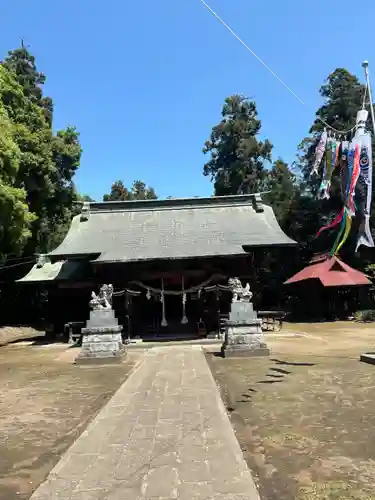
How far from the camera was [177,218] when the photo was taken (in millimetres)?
21719

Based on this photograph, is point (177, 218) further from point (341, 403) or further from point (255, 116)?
point (255, 116)

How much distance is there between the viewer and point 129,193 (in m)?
55.9

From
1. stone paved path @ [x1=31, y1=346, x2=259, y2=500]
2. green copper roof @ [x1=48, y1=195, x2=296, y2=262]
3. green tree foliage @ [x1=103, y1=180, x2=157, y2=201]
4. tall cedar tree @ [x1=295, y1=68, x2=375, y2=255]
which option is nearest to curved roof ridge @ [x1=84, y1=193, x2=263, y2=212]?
green copper roof @ [x1=48, y1=195, x2=296, y2=262]

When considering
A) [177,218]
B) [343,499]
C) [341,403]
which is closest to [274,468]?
[343,499]

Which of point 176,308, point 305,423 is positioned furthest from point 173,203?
point 305,423

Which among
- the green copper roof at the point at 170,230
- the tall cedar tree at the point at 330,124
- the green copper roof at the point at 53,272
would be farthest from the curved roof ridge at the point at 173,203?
the tall cedar tree at the point at 330,124

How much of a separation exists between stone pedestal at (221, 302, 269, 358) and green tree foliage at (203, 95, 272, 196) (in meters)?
29.9

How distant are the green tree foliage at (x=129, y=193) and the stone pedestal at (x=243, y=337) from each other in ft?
138

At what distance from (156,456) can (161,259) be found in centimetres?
1326

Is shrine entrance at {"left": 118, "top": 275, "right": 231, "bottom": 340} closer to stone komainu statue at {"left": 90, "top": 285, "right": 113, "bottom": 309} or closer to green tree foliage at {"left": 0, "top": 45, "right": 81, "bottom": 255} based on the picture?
stone komainu statue at {"left": 90, "top": 285, "right": 113, "bottom": 309}

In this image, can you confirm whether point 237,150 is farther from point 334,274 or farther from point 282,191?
point 334,274

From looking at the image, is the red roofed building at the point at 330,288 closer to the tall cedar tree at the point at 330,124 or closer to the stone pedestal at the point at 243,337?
the tall cedar tree at the point at 330,124

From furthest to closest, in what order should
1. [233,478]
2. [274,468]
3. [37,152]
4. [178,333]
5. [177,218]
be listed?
[37,152] < [177,218] < [178,333] < [274,468] < [233,478]

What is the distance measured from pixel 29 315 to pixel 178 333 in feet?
52.6
